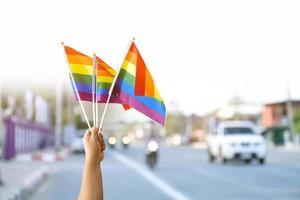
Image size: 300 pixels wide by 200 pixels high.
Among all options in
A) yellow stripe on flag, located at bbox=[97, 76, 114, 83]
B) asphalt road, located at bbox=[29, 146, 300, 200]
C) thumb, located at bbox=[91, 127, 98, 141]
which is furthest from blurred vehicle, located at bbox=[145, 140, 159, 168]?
thumb, located at bbox=[91, 127, 98, 141]

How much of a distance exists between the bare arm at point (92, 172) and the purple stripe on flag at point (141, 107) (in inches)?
20.9

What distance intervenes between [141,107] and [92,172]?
2.26ft

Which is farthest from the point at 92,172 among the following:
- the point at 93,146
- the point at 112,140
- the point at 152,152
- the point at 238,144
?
the point at 112,140

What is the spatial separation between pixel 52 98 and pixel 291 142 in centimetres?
3842

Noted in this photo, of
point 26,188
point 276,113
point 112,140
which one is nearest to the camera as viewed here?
point 26,188

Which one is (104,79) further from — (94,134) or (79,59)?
(94,134)

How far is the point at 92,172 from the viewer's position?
3168mm

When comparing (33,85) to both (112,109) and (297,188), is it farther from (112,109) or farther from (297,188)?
(112,109)

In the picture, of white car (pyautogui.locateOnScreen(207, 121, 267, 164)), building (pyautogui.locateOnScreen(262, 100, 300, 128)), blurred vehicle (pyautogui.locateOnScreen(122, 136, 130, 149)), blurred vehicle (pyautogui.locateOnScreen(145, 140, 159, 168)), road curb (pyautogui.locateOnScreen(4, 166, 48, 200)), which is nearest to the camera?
road curb (pyautogui.locateOnScreen(4, 166, 48, 200))

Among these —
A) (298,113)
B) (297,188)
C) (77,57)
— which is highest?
(298,113)

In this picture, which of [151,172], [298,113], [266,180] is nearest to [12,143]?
[151,172]

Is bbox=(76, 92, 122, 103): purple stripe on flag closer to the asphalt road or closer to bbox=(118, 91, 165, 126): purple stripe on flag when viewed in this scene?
bbox=(118, 91, 165, 126): purple stripe on flag

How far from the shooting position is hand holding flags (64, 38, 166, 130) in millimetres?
3705

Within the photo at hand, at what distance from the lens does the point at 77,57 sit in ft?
12.3
